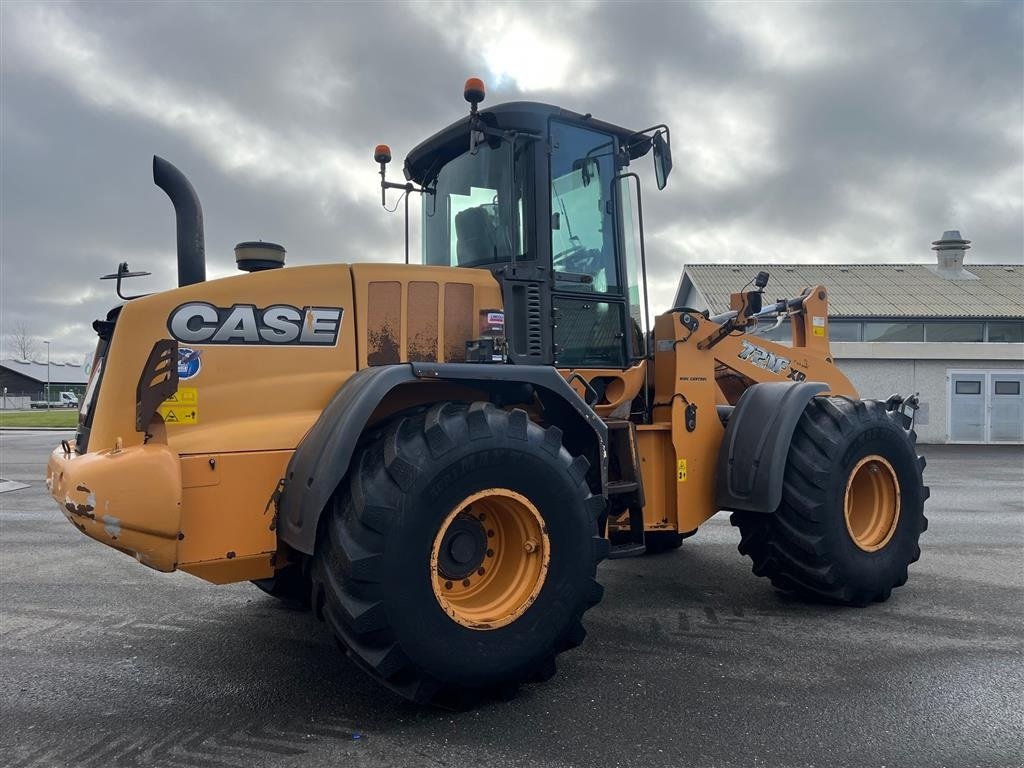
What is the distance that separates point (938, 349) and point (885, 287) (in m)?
3.62

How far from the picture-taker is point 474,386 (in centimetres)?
388

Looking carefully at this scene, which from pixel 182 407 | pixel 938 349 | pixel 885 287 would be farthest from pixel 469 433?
pixel 885 287

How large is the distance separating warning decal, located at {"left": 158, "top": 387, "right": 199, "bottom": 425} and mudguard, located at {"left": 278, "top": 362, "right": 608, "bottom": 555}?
0.50 metres

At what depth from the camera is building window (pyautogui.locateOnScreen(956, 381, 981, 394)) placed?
70.1ft

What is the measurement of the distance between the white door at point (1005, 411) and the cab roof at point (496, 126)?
20.8m

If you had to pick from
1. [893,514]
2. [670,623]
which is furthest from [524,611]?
[893,514]

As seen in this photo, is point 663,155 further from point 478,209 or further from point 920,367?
point 920,367

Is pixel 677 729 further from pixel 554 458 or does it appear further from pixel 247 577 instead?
pixel 247 577

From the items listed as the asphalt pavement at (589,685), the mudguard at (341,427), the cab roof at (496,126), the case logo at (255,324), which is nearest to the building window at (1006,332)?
the asphalt pavement at (589,685)

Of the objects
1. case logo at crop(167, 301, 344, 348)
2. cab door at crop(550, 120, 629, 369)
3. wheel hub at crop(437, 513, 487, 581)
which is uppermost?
cab door at crop(550, 120, 629, 369)

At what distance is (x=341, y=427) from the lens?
10.6 ft

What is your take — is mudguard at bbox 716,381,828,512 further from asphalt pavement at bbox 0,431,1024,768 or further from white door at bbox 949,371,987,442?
white door at bbox 949,371,987,442

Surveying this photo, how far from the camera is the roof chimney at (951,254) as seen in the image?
25.7 meters

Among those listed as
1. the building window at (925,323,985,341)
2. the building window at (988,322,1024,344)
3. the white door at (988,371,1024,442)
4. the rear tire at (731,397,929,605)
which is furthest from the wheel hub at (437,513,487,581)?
the building window at (988,322,1024,344)
